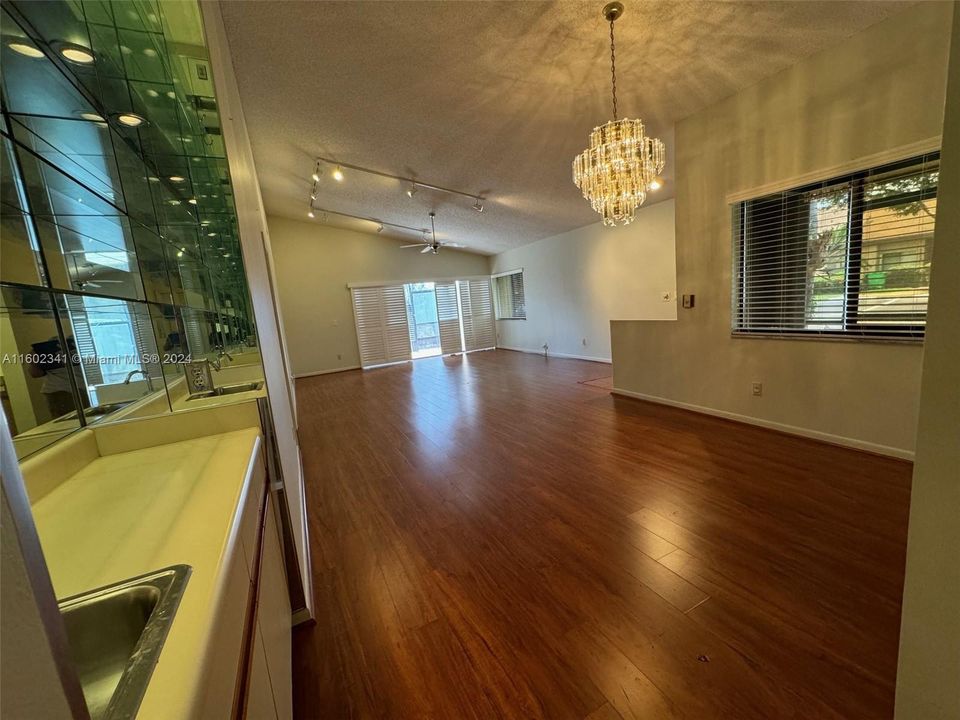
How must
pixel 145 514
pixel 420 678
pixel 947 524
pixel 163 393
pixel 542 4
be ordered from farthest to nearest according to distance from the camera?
1. pixel 542 4
2. pixel 163 393
3. pixel 420 678
4. pixel 145 514
5. pixel 947 524

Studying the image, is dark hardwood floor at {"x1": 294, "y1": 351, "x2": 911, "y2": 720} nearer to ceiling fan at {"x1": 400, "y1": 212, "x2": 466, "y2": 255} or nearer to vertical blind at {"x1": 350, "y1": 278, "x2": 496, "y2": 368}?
ceiling fan at {"x1": 400, "y1": 212, "x2": 466, "y2": 255}

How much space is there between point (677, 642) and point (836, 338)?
2.47m

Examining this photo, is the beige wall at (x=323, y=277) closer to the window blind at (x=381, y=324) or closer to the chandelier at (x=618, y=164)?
the window blind at (x=381, y=324)

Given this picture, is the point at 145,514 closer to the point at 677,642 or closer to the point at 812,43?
the point at 677,642

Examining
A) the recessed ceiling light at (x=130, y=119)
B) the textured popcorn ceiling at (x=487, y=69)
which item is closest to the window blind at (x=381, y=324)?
the textured popcorn ceiling at (x=487, y=69)

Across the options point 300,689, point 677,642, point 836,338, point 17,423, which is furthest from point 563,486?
point 17,423

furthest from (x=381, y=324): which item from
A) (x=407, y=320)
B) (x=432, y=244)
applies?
(x=432, y=244)

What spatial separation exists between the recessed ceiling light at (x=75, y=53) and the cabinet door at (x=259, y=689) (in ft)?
6.69

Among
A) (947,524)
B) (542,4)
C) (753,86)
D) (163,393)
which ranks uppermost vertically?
(542,4)

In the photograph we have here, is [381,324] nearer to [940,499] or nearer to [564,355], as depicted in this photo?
[564,355]

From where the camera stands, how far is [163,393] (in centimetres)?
185

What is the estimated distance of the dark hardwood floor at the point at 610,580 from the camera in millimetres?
1242

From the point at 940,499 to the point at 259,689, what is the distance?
1444 millimetres

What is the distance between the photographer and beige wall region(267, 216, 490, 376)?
7613 millimetres
